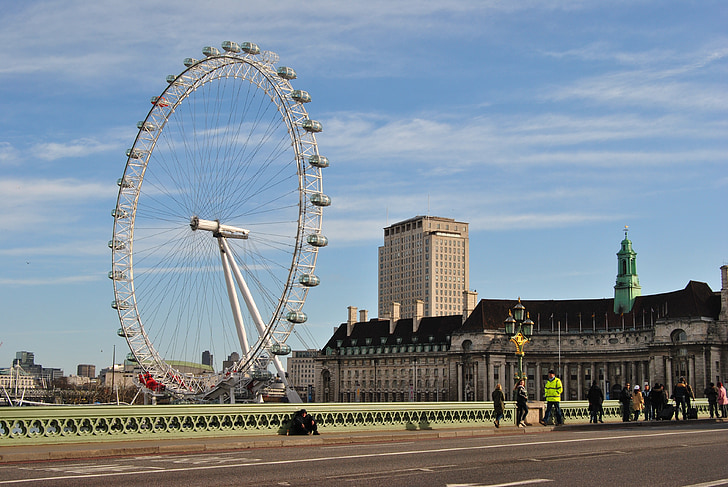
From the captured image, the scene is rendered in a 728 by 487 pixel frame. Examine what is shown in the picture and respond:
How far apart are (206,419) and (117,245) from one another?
49212 millimetres

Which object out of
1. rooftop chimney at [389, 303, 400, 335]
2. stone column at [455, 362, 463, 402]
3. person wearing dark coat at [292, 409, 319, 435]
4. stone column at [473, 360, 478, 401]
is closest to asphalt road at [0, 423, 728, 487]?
person wearing dark coat at [292, 409, 319, 435]

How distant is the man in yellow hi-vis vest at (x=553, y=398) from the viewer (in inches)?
1490

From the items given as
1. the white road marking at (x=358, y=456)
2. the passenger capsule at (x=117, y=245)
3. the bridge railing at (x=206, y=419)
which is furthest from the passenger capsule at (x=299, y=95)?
the white road marking at (x=358, y=456)

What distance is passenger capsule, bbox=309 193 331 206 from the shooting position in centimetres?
6341

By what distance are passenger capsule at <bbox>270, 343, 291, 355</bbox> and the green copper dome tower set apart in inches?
3468

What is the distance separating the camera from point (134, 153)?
7550 cm

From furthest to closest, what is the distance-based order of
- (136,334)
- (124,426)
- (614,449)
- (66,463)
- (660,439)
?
(136,334) → (660,439) → (124,426) → (614,449) → (66,463)

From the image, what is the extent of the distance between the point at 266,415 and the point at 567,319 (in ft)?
396

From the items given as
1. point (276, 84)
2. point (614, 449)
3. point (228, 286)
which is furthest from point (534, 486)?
point (228, 286)

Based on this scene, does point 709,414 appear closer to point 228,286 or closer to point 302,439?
point 302,439

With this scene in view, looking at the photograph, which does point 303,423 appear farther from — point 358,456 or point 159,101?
point 159,101

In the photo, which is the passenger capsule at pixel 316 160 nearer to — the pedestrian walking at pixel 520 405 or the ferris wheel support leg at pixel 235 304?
the ferris wheel support leg at pixel 235 304

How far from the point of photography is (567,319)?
14512 cm

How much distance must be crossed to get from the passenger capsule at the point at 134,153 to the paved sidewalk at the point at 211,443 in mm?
48938
